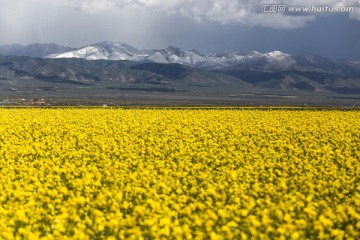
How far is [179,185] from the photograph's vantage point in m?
13.4

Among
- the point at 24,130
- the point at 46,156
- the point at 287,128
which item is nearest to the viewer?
the point at 46,156

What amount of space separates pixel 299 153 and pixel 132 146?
6.36m

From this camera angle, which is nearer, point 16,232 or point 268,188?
point 16,232

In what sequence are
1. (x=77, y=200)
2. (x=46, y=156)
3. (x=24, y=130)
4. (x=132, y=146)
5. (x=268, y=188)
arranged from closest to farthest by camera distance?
(x=77, y=200) → (x=268, y=188) → (x=46, y=156) → (x=132, y=146) → (x=24, y=130)

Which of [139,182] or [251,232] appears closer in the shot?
[251,232]

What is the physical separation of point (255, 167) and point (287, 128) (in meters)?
12.0

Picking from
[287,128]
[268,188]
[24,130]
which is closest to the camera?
[268,188]

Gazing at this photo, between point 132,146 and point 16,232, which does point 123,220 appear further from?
point 132,146

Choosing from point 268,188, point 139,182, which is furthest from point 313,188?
point 139,182

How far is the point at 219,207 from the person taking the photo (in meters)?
11.4

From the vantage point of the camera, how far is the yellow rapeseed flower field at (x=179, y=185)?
9.77 metres

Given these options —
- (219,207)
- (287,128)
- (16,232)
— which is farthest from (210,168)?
(287,128)

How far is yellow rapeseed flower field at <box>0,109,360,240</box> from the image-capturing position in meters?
9.77

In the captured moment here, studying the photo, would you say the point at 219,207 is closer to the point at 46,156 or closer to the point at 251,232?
the point at 251,232
